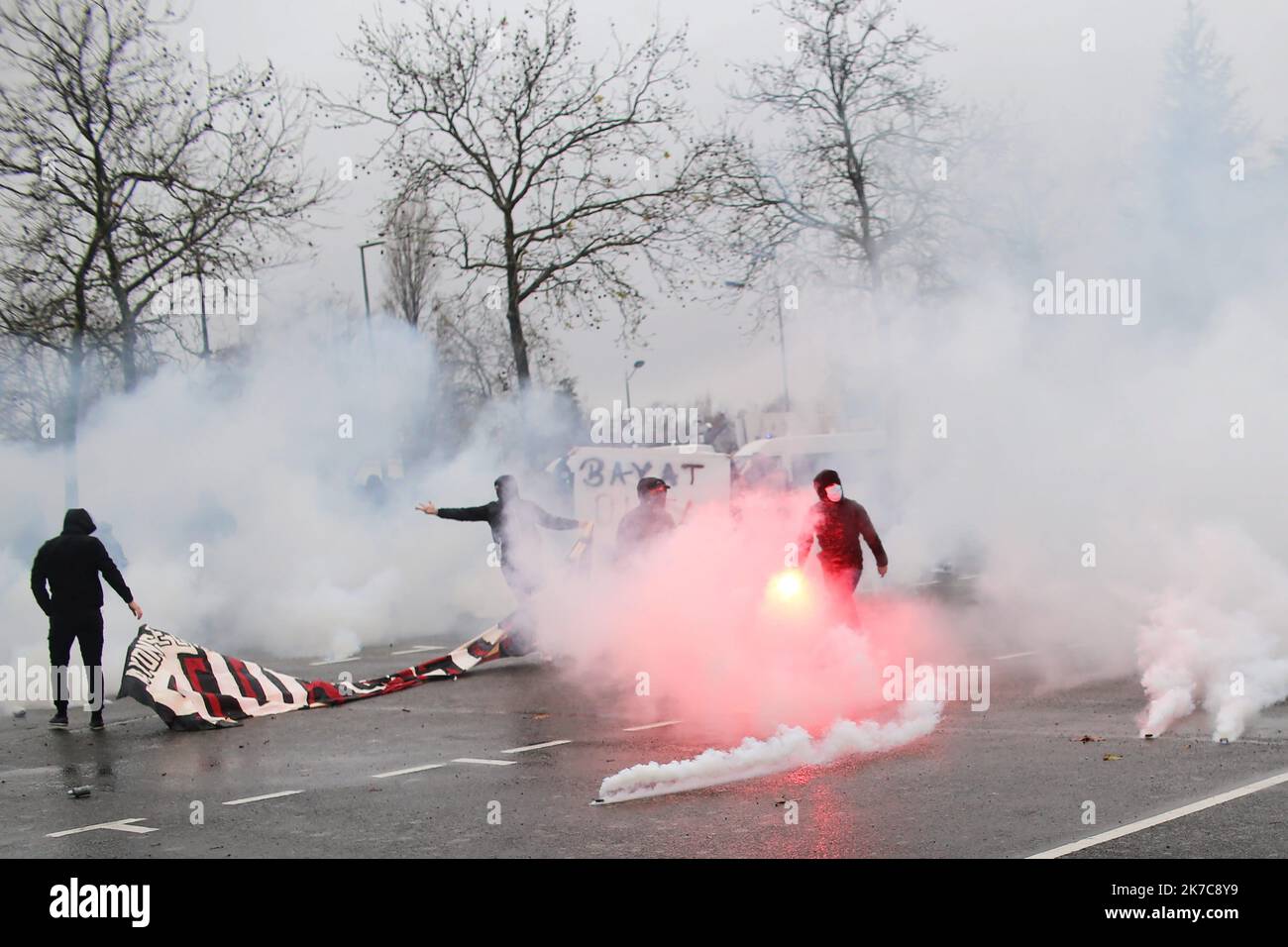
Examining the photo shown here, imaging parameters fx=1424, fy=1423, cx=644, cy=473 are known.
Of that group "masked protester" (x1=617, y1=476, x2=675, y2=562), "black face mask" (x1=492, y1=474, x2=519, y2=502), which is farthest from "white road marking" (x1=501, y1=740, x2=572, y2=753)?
"black face mask" (x1=492, y1=474, x2=519, y2=502)

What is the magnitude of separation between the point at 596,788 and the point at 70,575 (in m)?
6.07

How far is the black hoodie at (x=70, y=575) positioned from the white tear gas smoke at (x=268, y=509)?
475cm

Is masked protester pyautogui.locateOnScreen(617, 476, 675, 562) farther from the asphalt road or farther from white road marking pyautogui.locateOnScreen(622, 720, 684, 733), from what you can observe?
white road marking pyautogui.locateOnScreen(622, 720, 684, 733)

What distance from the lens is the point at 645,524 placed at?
1372 centimetres

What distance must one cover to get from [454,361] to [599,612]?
44.4ft

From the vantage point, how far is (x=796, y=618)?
11.8 metres

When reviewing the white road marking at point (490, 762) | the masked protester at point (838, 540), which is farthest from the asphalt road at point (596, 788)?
the masked protester at point (838, 540)

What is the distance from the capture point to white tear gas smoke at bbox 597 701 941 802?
305 inches

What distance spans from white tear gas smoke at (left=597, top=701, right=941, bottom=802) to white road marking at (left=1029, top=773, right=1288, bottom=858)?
230 centimetres

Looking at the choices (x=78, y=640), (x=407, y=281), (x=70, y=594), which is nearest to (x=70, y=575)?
(x=70, y=594)

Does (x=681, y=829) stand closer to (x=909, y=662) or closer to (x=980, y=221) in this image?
(x=909, y=662)

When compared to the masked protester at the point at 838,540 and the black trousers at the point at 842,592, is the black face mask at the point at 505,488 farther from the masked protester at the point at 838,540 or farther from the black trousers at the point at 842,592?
the black trousers at the point at 842,592
